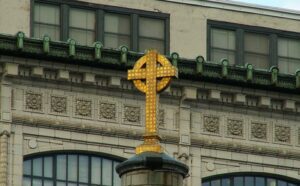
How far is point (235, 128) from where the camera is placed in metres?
77.6

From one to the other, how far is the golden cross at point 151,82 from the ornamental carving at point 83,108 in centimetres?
1799

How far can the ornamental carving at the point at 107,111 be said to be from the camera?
7538cm

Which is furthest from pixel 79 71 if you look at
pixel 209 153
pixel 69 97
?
pixel 209 153

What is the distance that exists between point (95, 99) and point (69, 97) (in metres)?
1.01

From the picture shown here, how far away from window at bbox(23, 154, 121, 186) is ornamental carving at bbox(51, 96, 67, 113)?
1.55 meters

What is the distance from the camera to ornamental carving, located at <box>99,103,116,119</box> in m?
75.4

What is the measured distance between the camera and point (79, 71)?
75.1 m

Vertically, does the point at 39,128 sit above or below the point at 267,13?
below

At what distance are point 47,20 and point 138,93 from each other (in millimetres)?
4033

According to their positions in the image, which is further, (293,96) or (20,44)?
(293,96)

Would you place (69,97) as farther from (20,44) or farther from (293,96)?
(293,96)

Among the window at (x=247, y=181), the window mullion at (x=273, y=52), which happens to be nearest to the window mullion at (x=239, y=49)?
the window mullion at (x=273, y=52)

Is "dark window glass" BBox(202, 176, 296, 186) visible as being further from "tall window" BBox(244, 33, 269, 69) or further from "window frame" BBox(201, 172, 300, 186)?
"tall window" BBox(244, 33, 269, 69)

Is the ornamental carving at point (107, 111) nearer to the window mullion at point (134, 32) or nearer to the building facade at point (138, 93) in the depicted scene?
the building facade at point (138, 93)
